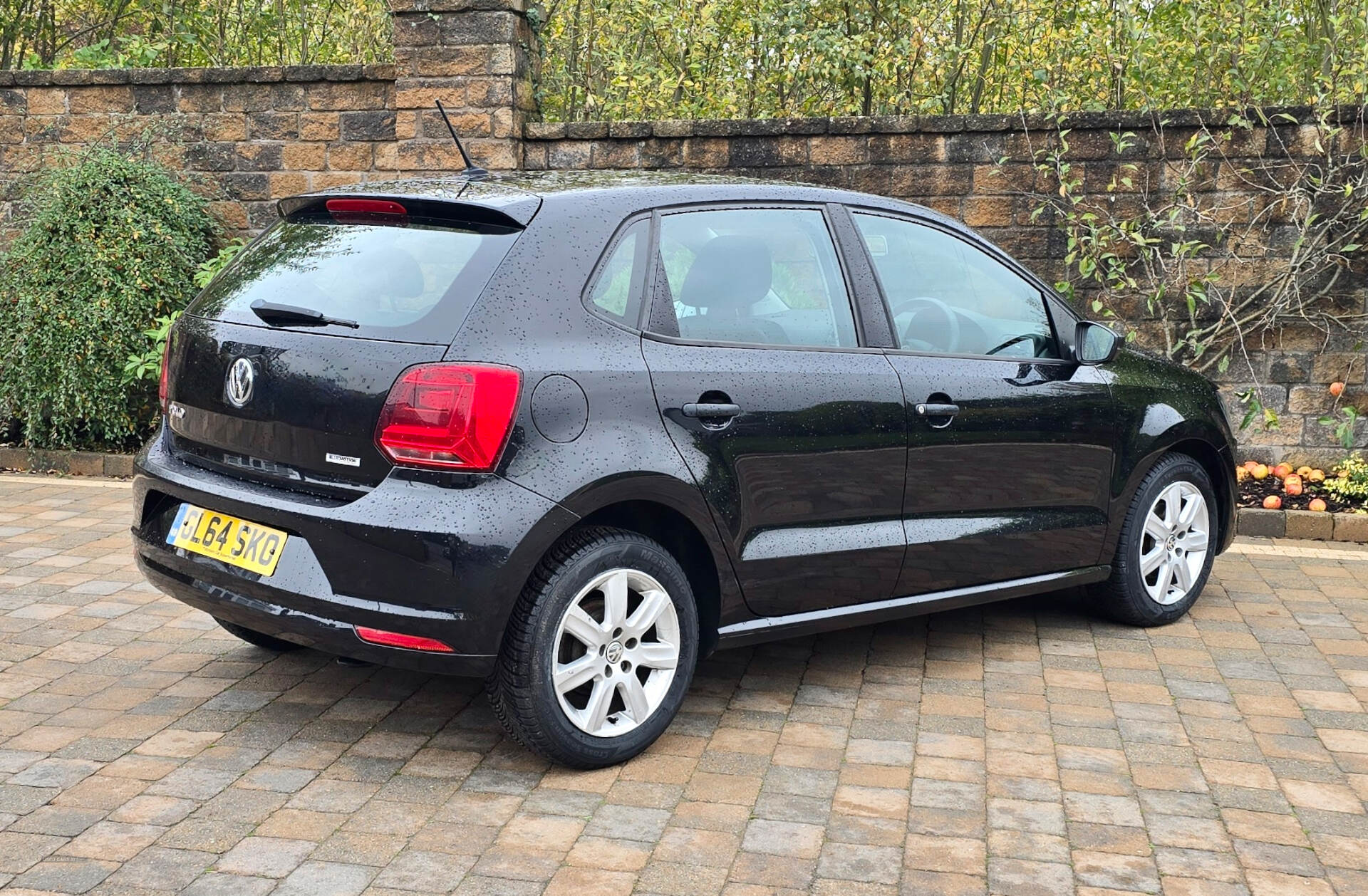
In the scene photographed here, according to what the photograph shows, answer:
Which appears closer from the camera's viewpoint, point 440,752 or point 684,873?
point 684,873

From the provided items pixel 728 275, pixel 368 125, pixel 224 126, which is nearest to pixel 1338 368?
pixel 728 275

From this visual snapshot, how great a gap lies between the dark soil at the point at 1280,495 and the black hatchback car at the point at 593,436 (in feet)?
10.6

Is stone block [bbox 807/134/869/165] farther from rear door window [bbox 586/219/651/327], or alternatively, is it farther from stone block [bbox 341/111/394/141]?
rear door window [bbox 586/219/651/327]

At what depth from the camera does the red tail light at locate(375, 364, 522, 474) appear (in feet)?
12.1

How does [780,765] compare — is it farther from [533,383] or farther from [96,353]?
[96,353]

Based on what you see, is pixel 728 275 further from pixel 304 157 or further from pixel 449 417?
pixel 304 157

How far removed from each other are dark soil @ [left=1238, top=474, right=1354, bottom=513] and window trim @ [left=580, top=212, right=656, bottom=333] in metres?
4.90

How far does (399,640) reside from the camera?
3742mm

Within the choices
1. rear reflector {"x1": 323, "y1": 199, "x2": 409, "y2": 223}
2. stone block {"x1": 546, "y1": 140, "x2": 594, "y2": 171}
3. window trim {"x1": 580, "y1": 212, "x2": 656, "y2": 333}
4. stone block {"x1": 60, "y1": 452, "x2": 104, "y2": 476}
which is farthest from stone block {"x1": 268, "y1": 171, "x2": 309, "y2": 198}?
window trim {"x1": 580, "y1": 212, "x2": 656, "y2": 333}

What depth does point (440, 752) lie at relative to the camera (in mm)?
4160

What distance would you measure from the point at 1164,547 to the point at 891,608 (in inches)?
60.8

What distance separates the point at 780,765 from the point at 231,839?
5.00ft

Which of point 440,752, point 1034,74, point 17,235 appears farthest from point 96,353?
point 1034,74

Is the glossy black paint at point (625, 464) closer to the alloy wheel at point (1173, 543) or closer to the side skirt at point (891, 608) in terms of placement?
the side skirt at point (891, 608)
